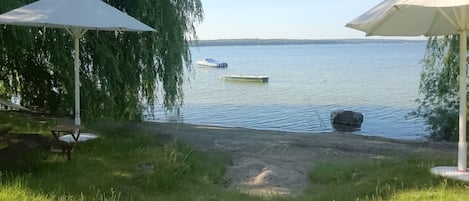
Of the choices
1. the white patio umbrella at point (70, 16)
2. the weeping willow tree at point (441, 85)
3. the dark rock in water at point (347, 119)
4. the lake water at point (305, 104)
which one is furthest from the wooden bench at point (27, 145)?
the dark rock in water at point (347, 119)

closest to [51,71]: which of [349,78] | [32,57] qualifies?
[32,57]

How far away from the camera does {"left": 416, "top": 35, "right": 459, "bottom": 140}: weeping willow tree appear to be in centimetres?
1300

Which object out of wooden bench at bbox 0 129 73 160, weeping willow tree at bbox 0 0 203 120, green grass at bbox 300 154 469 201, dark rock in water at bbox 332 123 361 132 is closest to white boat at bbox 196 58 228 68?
dark rock in water at bbox 332 123 361 132

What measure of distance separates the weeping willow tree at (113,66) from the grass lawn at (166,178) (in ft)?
11.7

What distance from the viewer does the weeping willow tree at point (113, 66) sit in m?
10.9

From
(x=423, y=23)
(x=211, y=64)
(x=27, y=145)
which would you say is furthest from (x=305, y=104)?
(x=211, y=64)

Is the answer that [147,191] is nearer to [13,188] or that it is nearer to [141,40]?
[13,188]

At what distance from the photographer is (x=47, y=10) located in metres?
7.08

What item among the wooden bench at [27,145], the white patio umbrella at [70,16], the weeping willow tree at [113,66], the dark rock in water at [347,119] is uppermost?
the white patio umbrella at [70,16]

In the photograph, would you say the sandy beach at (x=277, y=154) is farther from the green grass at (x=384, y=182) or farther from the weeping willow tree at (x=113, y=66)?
the weeping willow tree at (x=113, y=66)

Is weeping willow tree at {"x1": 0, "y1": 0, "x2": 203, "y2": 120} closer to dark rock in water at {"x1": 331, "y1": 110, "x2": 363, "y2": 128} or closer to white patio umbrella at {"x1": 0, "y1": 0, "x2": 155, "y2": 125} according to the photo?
white patio umbrella at {"x1": 0, "y1": 0, "x2": 155, "y2": 125}

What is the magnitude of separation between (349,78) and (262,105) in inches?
671

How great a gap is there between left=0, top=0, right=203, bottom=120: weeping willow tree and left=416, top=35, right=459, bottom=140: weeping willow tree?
19.4 ft

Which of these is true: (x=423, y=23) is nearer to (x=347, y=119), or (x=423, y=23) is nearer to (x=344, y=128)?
(x=344, y=128)
